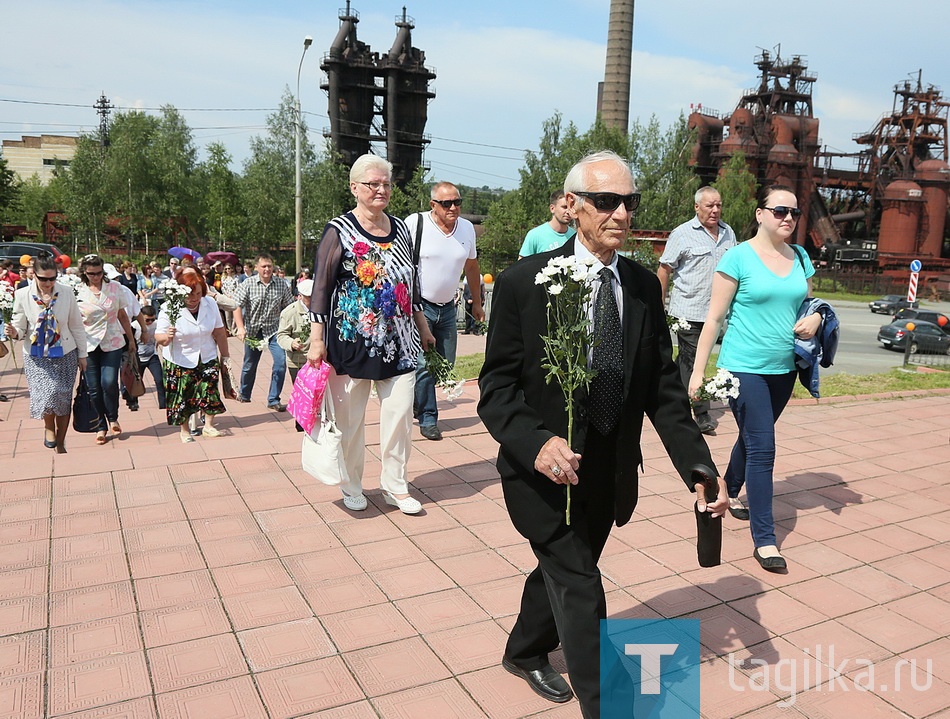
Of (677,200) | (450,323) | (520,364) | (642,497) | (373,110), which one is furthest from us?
(373,110)

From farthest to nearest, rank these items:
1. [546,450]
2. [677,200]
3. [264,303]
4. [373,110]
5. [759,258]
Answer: [373,110] < [677,200] < [264,303] < [759,258] < [546,450]

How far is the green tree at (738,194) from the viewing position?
45.1 m

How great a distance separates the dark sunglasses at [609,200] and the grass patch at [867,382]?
675 centimetres

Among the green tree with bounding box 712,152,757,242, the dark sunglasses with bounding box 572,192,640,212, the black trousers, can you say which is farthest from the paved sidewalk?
the green tree with bounding box 712,152,757,242

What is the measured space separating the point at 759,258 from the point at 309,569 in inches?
125

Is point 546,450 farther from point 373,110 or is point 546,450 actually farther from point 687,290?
point 373,110

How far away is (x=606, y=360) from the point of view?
2.63 metres

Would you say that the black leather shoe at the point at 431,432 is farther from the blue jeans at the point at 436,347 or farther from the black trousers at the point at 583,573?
the black trousers at the point at 583,573

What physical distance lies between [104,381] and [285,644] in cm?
530

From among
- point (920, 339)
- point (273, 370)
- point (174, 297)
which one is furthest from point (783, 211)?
point (920, 339)

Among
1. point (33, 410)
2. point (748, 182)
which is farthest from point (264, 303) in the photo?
point (748, 182)

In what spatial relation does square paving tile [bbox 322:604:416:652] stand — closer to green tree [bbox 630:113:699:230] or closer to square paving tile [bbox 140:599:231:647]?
square paving tile [bbox 140:599:231:647]

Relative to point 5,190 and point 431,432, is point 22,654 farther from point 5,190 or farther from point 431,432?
point 5,190

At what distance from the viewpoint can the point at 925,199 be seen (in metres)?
48.1
